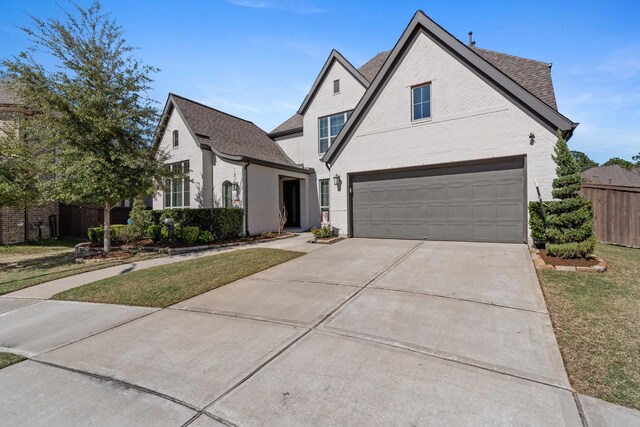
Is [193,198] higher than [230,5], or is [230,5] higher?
[230,5]

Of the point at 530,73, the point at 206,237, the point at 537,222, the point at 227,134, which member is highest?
the point at 530,73

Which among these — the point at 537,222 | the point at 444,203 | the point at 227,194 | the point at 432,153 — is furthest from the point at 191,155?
the point at 537,222

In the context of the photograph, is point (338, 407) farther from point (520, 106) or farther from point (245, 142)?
point (245, 142)

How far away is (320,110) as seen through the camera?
16234 mm

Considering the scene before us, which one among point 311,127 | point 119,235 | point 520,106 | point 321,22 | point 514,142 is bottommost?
point 119,235

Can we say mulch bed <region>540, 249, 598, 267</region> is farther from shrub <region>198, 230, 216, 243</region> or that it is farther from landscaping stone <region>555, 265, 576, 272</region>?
shrub <region>198, 230, 216, 243</region>

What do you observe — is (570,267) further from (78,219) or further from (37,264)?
(78,219)

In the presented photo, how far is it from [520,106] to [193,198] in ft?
46.1

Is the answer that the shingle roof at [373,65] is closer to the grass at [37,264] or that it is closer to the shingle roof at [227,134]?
the shingle roof at [227,134]

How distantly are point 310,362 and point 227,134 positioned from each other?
15.4m

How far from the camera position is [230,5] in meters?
8.11

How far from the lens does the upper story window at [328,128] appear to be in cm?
1564

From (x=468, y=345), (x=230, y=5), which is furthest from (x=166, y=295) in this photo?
(x=230, y=5)

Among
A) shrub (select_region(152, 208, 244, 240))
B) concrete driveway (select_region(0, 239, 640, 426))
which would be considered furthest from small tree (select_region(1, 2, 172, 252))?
concrete driveway (select_region(0, 239, 640, 426))
